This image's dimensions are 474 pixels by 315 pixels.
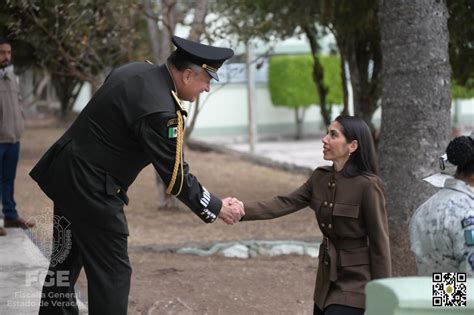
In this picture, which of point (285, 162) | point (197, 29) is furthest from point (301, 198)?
point (285, 162)

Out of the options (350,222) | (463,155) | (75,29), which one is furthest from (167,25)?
(463,155)

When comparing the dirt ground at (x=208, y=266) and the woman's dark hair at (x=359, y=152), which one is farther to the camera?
the dirt ground at (x=208, y=266)

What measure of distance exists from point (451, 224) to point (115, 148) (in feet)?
6.31

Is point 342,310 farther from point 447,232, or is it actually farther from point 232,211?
point 447,232

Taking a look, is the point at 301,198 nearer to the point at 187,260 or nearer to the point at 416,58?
the point at 416,58

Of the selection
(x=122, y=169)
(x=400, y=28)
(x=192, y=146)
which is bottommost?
(x=192, y=146)

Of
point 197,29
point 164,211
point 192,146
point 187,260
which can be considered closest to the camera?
point 187,260

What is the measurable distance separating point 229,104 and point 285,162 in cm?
739

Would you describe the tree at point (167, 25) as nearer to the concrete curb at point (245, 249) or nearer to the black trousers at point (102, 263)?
the concrete curb at point (245, 249)

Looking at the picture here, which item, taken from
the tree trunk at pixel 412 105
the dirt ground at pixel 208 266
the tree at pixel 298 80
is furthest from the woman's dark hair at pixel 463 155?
the tree at pixel 298 80

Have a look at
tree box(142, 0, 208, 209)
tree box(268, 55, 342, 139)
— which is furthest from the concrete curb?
tree box(268, 55, 342, 139)

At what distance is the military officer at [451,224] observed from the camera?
3.69m

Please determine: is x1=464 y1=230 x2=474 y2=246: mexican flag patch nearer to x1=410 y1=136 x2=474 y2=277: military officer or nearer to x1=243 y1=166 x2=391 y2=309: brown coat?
x1=410 y1=136 x2=474 y2=277: military officer

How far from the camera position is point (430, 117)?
7.12 meters
